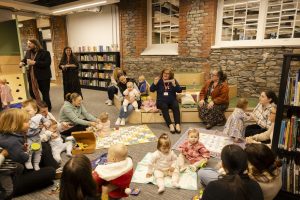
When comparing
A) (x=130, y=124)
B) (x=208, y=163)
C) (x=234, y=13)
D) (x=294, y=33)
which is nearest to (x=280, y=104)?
(x=208, y=163)

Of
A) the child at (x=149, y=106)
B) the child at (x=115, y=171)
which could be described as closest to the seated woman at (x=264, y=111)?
the child at (x=149, y=106)

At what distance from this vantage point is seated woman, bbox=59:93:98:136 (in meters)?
3.22

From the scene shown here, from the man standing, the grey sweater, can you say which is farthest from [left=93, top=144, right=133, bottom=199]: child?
the man standing

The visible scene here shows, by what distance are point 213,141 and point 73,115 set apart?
7.42ft

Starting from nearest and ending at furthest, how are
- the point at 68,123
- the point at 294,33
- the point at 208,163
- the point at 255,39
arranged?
the point at 208,163 → the point at 68,123 → the point at 294,33 → the point at 255,39

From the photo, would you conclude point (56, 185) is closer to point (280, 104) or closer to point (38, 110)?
Answer: point (38, 110)

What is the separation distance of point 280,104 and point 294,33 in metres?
3.87

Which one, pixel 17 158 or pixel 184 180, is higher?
pixel 17 158

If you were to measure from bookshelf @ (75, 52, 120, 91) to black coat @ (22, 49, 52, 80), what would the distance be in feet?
10.0

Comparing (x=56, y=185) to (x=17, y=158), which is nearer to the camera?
(x=17, y=158)

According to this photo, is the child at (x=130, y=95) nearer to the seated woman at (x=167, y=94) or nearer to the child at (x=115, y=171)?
the seated woman at (x=167, y=94)

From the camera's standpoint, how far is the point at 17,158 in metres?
1.83

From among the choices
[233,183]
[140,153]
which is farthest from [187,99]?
[233,183]

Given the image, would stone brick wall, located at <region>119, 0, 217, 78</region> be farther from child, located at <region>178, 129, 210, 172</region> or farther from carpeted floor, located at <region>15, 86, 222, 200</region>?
child, located at <region>178, 129, 210, 172</region>
